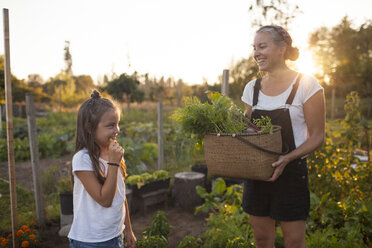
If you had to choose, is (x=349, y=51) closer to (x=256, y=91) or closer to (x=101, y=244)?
(x=256, y=91)

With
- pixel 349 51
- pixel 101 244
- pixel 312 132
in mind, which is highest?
pixel 349 51

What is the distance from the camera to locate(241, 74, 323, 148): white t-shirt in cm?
163

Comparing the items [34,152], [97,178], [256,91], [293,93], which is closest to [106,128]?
[97,178]

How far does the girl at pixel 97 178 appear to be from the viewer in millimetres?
1457

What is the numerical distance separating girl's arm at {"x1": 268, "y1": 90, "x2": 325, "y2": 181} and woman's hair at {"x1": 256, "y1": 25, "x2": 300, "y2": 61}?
326mm

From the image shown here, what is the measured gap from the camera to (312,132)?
1.65 metres

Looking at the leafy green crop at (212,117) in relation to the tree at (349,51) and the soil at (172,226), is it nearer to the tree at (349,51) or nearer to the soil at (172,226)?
the soil at (172,226)

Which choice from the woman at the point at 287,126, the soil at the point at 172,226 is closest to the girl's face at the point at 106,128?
the woman at the point at 287,126

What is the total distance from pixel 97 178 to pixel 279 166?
97cm

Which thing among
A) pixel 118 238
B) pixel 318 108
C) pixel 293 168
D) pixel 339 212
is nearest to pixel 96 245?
pixel 118 238

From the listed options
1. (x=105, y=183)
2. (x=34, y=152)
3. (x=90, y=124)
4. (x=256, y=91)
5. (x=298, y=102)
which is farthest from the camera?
(x=34, y=152)

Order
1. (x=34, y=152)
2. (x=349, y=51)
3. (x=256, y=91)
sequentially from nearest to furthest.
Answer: (x=256, y=91) → (x=34, y=152) → (x=349, y=51)

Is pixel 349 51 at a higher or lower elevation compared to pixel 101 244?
higher

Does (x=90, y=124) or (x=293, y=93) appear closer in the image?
(x=90, y=124)
